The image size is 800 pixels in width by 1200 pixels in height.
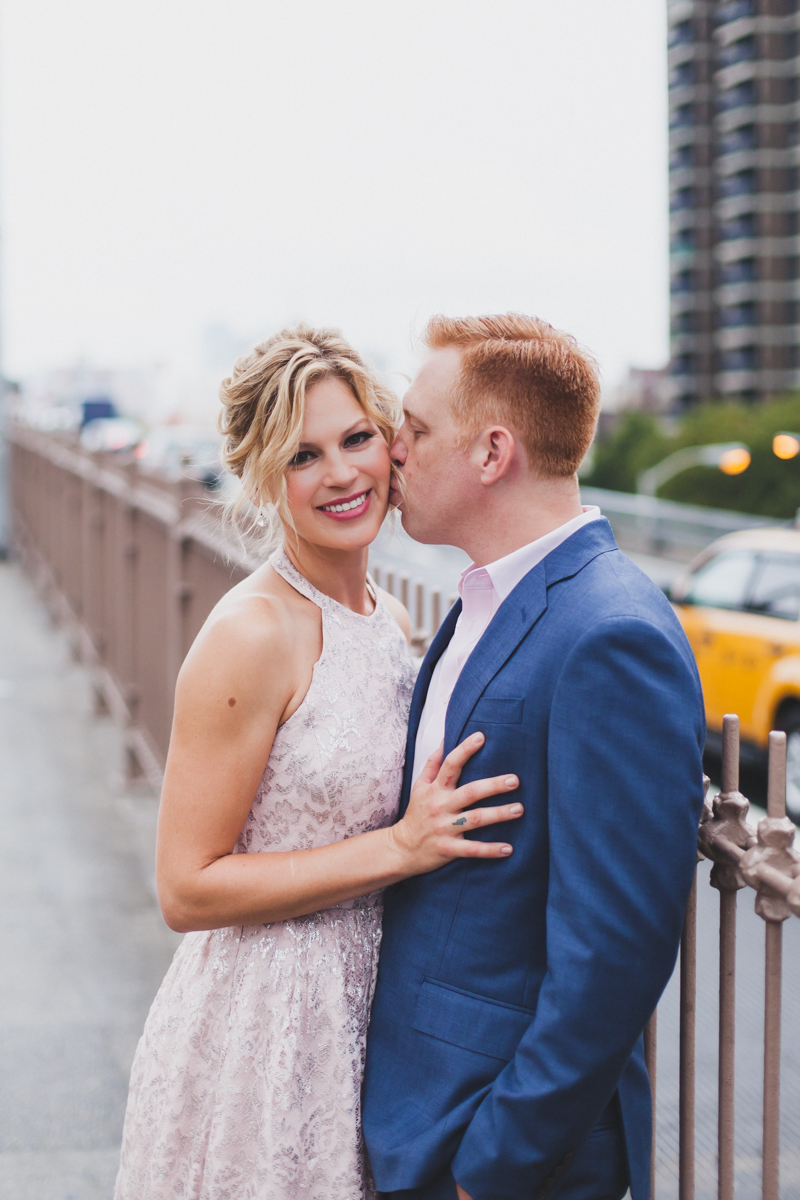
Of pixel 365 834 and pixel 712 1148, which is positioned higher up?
pixel 365 834

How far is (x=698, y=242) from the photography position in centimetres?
9850

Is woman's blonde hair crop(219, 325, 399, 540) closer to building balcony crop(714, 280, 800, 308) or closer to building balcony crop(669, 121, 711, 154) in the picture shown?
building balcony crop(714, 280, 800, 308)

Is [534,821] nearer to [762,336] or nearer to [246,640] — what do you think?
[246,640]

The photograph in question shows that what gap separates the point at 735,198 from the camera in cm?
9188

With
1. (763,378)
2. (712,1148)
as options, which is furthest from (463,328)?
(763,378)

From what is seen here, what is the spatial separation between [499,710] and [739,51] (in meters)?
101

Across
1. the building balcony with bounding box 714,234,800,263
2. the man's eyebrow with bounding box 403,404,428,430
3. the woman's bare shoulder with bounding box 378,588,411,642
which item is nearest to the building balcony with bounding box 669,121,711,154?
the building balcony with bounding box 714,234,800,263

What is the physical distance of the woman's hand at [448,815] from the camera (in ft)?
5.54

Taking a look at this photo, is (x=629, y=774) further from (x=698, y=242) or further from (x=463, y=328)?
(x=698, y=242)

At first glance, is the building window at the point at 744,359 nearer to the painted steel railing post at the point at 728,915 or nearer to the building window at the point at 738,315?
the building window at the point at 738,315

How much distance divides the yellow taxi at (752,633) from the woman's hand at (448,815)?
5939 millimetres

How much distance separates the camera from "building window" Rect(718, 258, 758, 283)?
298 feet

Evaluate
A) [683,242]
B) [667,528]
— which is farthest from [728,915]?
[683,242]

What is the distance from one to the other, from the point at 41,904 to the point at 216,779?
3429 mm
